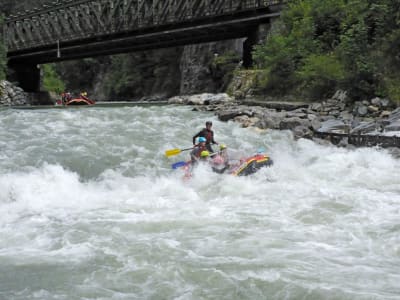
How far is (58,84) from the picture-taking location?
65.6 meters

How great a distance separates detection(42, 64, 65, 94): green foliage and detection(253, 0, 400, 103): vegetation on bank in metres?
47.7

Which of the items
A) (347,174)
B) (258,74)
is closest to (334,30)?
(258,74)

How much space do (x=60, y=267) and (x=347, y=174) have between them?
694 cm

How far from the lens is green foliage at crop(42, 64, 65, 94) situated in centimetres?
6450

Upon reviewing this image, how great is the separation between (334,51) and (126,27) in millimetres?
20046

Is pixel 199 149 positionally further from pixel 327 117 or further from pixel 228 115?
pixel 228 115

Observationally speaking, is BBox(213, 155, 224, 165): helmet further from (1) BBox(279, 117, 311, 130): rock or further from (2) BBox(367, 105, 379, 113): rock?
(2) BBox(367, 105, 379, 113): rock

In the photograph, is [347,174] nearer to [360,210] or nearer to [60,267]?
[360,210]

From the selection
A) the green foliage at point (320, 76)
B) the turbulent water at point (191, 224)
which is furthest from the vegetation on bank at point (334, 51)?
the turbulent water at point (191, 224)

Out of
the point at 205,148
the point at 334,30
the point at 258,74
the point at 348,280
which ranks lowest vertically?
the point at 348,280

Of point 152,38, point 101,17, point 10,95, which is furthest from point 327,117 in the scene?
point 10,95

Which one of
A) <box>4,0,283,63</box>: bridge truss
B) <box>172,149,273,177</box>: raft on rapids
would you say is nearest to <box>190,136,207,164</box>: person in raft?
<box>172,149,273,177</box>: raft on rapids

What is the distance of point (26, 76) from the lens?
42.5m

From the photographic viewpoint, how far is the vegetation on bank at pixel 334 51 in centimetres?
1523
